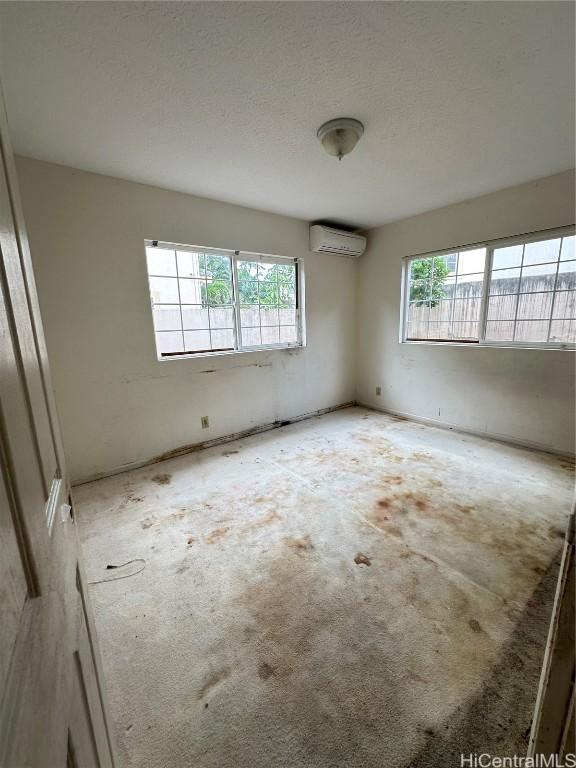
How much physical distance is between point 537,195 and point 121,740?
4.34m

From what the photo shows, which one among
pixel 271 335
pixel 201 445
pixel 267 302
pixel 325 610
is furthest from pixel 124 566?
Answer: pixel 267 302

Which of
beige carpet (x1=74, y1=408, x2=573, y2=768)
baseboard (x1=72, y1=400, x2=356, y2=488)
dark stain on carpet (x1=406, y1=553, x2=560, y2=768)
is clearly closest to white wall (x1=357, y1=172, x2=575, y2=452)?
beige carpet (x1=74, y1=408, x2=573, y2=768)

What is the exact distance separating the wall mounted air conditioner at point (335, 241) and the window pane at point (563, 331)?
2304 mm

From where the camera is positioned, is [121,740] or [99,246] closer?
[121,740]

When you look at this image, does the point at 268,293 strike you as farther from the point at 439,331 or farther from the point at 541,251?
the point at 541,251

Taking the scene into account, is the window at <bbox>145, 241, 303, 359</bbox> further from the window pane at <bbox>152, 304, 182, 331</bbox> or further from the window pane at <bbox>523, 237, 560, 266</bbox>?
the window pane at <bbox>523, 237, 560, 266</bbox>

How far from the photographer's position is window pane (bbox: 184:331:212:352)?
319 cm

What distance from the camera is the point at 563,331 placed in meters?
2.88

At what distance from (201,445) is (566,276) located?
3.78 metres

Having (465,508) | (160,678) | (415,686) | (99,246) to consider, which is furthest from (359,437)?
(99,246)

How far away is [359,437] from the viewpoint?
357 cm

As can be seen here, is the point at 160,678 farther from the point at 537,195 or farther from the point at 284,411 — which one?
the point at 537,195

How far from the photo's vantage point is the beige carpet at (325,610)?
1.06 m

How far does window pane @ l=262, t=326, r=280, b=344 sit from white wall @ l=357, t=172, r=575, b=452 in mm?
1389
